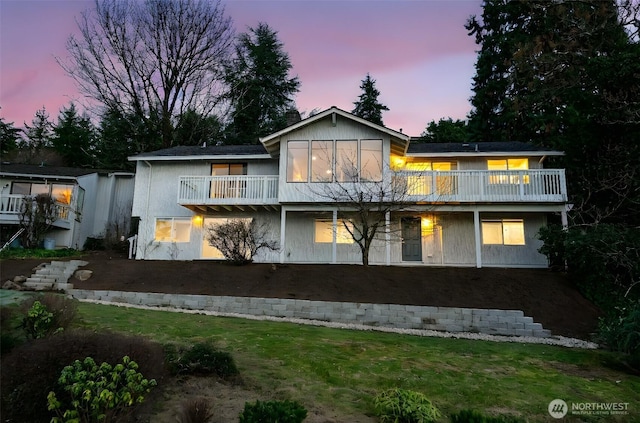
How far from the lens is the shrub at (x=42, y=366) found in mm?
4016

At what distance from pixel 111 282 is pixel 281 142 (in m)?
8.99

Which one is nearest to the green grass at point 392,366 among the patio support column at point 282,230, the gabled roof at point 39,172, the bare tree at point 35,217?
the patio support column at point 282,230

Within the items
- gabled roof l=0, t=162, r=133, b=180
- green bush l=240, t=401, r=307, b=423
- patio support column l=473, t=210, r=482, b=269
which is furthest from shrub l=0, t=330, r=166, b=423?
gabled roof l=0, t=162, r=133, b=180

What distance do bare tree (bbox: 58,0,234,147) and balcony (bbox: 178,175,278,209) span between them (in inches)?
568

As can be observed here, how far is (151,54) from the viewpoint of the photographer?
31156 millimetres

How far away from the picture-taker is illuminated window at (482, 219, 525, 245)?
18766 mm

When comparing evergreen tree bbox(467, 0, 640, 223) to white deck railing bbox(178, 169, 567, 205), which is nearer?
evergreen tree bbox(467, 0, 640, 223)

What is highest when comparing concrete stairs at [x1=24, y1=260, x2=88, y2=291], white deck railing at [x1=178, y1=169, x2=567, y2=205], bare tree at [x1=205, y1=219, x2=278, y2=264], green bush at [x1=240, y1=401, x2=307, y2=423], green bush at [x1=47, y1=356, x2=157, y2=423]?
white deck railing at [x1=178, y1=169, x2=567, y2=205]

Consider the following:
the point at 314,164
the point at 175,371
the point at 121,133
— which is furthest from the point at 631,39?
the point at 121,133

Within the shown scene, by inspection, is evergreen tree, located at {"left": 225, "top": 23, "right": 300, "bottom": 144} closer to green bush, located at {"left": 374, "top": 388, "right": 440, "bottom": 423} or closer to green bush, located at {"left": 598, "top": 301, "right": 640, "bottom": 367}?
A: green bush, located at {"left": 598, "top": 301, "right": 640, "bottom": 367}

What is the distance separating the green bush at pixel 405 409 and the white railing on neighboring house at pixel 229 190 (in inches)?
549

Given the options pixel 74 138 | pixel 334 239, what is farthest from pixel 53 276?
pixel 74 138

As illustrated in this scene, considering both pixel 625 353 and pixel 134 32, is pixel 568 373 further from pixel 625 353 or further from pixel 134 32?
pixel 134 32

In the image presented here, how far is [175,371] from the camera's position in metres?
5.95
